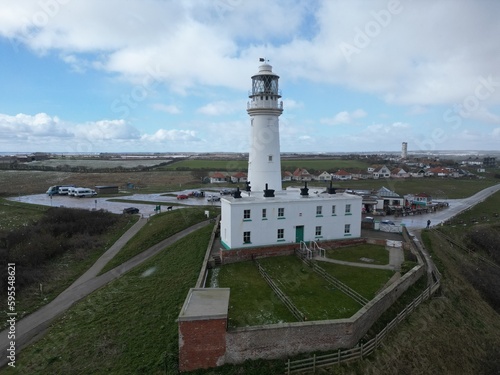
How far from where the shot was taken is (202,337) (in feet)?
36.0

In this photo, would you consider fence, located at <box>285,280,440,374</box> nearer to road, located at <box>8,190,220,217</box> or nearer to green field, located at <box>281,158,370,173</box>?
road, located at <box>8,190,220,217</box>

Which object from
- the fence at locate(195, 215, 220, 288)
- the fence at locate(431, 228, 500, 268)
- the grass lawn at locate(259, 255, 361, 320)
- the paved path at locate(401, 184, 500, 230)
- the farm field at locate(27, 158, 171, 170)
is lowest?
the fence at locate(431, 228, 500, 268)

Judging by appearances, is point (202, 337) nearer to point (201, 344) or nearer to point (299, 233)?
point (201, 344)

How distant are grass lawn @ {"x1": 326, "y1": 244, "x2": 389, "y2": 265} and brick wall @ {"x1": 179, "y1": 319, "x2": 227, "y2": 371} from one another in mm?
10368

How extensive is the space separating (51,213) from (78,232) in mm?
5625

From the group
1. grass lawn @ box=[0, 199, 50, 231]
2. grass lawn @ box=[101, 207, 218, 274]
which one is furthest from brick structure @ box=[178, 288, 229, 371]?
grass lawn @ box=[0, 199, 50, 231]

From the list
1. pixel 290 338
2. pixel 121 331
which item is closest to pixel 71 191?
pixel 121 331

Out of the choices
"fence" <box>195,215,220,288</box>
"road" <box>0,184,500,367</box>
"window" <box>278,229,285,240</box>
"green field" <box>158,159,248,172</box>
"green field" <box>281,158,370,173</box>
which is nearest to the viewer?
"road" <box>0,184,500,367</box>

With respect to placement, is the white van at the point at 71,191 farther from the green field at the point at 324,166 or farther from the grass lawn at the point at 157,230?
the green field at the point at 324,166

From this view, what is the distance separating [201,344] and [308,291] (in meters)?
5.89

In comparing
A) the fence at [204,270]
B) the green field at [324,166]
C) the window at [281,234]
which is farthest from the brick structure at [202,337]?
the green field at [324,166]

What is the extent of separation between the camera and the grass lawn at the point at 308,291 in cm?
1305

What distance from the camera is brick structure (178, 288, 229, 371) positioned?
1084 cm

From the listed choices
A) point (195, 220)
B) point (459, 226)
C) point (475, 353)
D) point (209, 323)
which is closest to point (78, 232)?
point (195, 220)
